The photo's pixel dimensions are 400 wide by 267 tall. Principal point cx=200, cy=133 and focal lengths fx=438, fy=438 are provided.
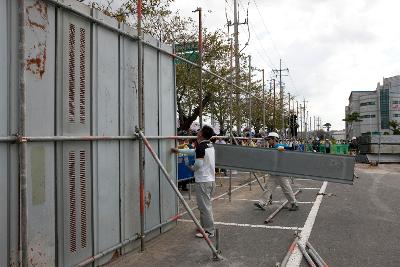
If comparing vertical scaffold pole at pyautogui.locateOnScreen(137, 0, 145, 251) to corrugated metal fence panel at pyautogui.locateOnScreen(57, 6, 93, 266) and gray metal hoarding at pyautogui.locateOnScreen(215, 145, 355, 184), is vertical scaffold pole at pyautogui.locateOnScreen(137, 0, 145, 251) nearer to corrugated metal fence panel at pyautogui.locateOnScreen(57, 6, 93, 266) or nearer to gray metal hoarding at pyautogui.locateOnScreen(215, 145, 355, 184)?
corrugated metal fence panel at pyautogui.locateOnScreen(57, 6, 93, 266)

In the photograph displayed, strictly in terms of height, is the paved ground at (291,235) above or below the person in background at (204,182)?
below

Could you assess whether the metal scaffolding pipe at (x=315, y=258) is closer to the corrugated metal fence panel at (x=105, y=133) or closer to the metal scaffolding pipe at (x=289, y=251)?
the metal scaffolding pipe at (x=289, y=251)

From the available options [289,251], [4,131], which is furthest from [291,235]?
[4,131]

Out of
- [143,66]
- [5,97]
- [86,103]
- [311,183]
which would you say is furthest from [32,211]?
[311,183]

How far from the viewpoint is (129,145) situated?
612 cm

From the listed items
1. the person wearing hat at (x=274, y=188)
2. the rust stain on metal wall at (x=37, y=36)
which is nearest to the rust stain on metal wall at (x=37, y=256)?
the rust stain on metal wall at (x=37, y=36)

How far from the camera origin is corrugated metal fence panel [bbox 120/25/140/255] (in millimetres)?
5945

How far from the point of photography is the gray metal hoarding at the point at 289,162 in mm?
8359

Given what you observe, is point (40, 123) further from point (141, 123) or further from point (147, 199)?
point (147, 199)

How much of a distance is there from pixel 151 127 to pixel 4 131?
3035 mm

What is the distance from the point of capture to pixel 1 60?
3.90m

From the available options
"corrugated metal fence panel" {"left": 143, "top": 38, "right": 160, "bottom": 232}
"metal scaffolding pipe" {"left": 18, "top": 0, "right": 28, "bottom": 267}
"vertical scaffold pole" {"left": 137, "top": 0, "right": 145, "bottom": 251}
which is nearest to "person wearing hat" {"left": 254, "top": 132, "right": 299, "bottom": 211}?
"corrugated metal fence panel" {"left": 143, "top": 38, "right": 160, "bottom": 232}

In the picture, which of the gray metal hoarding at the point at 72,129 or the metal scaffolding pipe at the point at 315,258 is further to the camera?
the metal scaffolding pipe at the point at 315,258

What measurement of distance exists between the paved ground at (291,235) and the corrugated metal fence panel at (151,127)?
18.7 inches
